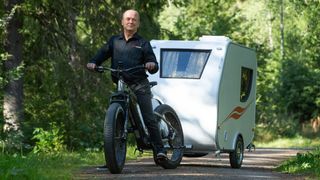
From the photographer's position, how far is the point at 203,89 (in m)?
12.6

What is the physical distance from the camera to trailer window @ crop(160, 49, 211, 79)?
12.8 metres

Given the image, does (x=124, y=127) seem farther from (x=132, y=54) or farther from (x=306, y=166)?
(x=306, y=166)

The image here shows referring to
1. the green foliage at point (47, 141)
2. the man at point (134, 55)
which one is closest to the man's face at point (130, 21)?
the man at point (134, 55)

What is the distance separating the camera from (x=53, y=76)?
63.9ft

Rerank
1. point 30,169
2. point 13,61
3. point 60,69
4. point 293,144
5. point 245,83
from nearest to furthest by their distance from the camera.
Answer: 1. point 30,169
2. point 245,83
3. point 60,69
4. point 13,61
5. point 293,144

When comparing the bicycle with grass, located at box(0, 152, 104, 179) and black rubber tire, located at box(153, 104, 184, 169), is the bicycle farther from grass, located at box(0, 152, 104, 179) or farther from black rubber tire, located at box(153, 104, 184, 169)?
grass, located at box(0, 152, 104, 179)

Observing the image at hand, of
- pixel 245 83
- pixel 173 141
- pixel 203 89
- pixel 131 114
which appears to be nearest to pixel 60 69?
pixel 245 83

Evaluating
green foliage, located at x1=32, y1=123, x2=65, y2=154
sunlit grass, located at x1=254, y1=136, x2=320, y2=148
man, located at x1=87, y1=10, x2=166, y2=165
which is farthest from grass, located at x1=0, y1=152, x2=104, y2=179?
sunlit grass, located at x1=254, y1=136, x2=320, y2=148

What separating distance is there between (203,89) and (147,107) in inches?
118

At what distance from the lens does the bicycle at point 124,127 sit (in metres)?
9.07

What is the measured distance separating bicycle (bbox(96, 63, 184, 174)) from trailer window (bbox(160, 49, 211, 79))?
198cm

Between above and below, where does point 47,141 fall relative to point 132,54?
below

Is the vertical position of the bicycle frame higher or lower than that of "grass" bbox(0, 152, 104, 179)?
higher

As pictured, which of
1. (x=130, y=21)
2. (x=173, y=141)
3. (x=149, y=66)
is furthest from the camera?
(x=173, y=141)
